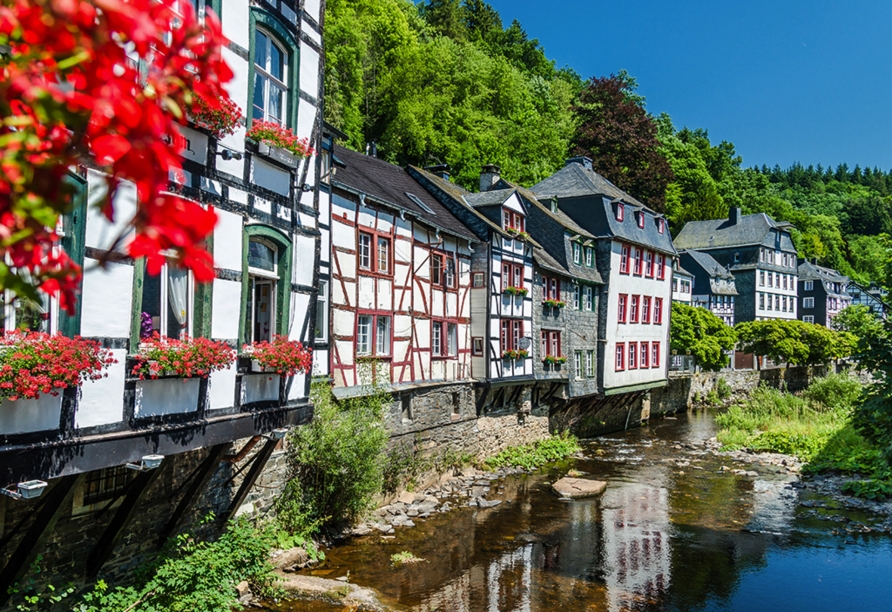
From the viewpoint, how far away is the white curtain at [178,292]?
8250mm

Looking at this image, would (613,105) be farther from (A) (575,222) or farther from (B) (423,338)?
(B) (423,338)

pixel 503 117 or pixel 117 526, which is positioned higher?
pixel 503 117

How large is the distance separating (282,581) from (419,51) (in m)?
33.0

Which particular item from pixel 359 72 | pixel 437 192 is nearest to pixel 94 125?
pixel 437 192

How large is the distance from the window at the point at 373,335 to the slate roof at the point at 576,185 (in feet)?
48.6

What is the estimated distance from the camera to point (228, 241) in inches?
356

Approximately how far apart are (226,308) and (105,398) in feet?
7.16

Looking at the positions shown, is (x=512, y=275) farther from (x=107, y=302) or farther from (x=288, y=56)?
(x=107, y=302)

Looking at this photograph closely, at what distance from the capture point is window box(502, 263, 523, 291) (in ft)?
76.3

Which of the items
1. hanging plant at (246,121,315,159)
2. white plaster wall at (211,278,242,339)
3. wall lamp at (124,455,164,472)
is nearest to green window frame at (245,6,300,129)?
hanging plant at (246,121,315,159)

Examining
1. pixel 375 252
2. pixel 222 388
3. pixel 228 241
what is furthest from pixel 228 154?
pixel 375 252

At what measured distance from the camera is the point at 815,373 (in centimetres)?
4991

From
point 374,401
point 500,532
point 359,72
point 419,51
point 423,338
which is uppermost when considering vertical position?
point 419,51

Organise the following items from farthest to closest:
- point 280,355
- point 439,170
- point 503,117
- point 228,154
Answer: point 503,117 < point 439,170 < point 280,355 < point 228,154
